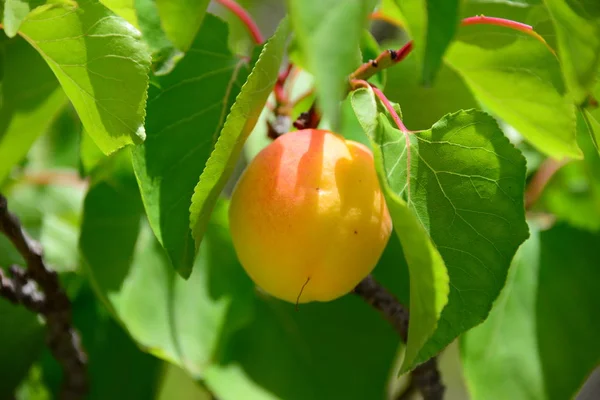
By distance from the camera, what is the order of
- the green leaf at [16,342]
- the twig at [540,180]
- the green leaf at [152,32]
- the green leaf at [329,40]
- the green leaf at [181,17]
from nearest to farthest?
the green leaf at [329,40] < the green leaf at [181,17] < the green leaf at [152,32] < the green leaf at [16,342] < the twig at [540,180]

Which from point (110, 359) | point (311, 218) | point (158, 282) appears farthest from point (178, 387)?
point (311, 218)

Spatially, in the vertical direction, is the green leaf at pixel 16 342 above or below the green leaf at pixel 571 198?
above

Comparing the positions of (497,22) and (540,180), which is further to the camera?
(540,180)

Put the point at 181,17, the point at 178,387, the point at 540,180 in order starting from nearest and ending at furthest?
the point at 181,17 → the point at 540,180 → the point at 178,387

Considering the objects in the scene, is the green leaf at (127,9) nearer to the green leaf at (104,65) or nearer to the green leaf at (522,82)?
the green leaf at (104,65)

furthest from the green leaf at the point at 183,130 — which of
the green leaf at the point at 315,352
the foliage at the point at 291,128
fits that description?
the green leaf at the point at 315,352

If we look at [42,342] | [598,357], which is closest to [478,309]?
[598,357]

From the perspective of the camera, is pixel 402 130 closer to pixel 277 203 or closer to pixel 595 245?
pixel 277 203

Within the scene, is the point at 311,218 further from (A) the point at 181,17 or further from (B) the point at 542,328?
(B) the point at 542,328

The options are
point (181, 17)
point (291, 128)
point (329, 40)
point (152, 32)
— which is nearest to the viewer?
point (329, 40)
